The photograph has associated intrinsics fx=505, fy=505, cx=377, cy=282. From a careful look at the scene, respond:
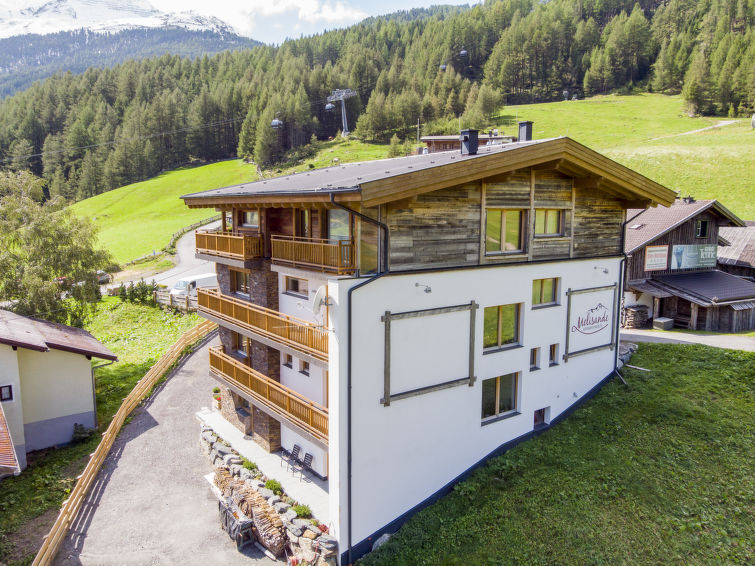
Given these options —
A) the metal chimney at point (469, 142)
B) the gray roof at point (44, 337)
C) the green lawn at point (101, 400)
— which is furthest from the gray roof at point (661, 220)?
the green lawn at point (101, 400)

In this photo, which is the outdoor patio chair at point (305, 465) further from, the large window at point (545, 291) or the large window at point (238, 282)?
the large window at point (545, 291)

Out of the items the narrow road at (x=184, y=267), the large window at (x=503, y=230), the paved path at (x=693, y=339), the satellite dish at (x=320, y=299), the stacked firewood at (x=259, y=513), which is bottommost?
the stacked firewood at (x=259, y=513)

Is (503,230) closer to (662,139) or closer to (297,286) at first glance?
(297,286)

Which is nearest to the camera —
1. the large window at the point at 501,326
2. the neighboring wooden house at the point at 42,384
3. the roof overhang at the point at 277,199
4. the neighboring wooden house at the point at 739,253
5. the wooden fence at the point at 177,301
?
the roof overhang at the point at 277,199

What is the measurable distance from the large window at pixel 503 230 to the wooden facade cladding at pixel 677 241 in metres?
13.2

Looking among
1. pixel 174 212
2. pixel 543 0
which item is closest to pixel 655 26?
pixel 543 0

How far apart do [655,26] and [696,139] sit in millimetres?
70782

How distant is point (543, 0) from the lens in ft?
484

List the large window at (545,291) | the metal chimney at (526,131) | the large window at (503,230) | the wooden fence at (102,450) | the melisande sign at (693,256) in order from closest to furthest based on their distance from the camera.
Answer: the wooden fence at (102,450) → the large window at (503,230) → the large window at (545,291) → the metal chimney at (526,131) → the melisande sign at (693,256)

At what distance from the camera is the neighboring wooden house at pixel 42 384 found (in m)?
18.5

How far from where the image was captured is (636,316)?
84.9ft

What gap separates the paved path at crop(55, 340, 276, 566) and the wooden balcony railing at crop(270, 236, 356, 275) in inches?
312

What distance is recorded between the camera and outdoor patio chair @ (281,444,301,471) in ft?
53.1

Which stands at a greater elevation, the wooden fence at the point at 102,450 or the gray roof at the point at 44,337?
the gray roof at the point at 44,337
